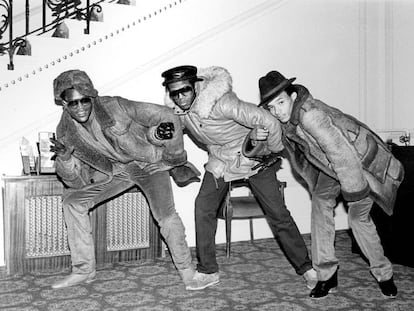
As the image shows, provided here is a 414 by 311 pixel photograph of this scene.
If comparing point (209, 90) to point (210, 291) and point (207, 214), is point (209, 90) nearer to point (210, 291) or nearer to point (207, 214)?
point (207, 214)

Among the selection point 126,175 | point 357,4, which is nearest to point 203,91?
point 126,175

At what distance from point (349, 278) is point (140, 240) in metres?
1.62

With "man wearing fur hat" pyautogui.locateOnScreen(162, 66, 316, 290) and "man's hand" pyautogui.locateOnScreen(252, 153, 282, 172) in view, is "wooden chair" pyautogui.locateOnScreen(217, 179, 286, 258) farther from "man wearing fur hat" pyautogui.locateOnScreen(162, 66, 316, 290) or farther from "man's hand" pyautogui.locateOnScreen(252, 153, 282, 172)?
"man's hand" pyautogui.locateOnScreen(252, 153, 282, 172)

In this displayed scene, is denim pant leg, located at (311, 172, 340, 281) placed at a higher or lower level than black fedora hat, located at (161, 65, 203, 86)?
lower

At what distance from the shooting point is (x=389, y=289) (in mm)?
3645

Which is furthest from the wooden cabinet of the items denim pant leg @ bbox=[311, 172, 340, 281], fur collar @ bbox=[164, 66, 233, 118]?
denim pant leg @ bbox=[311, 172, 340, 281]

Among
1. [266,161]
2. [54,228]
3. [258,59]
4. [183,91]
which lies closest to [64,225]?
[54,228]

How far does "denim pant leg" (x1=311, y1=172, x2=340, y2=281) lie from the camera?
365 cm

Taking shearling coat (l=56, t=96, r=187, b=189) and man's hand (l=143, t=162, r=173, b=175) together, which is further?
man's hand (l=143, t=162, r=173, b=175)

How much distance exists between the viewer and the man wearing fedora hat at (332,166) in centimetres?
339

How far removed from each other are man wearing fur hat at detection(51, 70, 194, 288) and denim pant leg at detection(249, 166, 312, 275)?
552mm

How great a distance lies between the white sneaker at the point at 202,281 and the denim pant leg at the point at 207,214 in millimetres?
34

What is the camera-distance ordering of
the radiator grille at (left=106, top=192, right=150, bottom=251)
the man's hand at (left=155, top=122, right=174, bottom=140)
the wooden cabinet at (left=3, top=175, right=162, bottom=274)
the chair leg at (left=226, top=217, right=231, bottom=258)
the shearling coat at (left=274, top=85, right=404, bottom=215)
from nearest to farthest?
the shearling coat at (left=274, top=85, right=404, bottom=215) < the man's hand at (left=155, top=122, right=174, bottom=140) < the wooden cabinet at (left=3, top=175, right=162, bottom=274) < the radiator grille at (left=106, top=192, right=150, bottom=251) < the chair leg at (left=226, top=217, right=231, bottom=258)

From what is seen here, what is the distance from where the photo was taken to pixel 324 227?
366 centimetres
